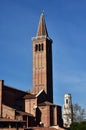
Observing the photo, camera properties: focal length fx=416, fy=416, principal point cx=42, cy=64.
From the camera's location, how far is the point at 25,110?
86.7 meters

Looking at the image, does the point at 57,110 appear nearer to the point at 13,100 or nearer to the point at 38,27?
the point at 13,100

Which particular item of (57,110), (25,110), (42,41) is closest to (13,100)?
(25,110)

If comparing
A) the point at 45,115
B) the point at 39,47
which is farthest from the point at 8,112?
the point at 39,47

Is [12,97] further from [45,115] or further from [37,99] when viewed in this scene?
[45,115]

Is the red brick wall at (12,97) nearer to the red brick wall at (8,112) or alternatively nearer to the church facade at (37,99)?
the church facade at (37,99)

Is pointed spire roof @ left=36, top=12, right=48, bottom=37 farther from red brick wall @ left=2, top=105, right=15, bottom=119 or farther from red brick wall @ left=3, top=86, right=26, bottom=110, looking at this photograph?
red brick wall @ left=2, top=105, right=15, bottom=119

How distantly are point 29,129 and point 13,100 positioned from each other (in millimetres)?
17836

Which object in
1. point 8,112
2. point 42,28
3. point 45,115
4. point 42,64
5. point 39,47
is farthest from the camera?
point 42,28

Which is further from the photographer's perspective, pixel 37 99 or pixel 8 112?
pixel 37 99

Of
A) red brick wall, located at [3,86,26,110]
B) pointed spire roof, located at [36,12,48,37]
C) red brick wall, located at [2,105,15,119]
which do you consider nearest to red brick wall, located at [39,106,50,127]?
red brick wall, located at [3,86,26,110]

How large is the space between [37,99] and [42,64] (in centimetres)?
1118

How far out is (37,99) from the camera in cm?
8712

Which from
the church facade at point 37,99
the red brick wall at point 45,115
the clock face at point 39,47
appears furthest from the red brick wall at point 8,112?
the clock face at point 39,47

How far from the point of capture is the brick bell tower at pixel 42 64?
94.4 m
